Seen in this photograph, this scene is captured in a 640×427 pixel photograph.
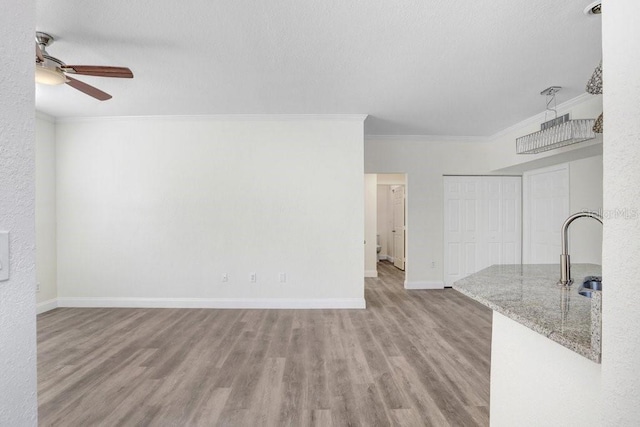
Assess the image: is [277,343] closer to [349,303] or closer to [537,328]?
[349,303]

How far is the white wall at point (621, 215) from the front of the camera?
0.67 m

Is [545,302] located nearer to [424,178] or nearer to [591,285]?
[591,285]

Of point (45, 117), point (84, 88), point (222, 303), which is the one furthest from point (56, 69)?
point (222, 303)

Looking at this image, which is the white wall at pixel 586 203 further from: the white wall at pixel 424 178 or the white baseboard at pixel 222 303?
the white baseboard at pixel 222 303

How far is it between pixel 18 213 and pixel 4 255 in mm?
108

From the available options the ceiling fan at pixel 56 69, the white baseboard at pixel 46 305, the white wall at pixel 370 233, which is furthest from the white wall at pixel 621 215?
the white wall at pixel 370 233

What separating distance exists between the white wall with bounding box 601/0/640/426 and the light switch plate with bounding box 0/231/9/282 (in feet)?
4.57

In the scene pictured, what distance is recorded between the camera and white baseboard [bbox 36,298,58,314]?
14.4 feet

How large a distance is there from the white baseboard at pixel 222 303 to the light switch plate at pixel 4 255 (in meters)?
4.00

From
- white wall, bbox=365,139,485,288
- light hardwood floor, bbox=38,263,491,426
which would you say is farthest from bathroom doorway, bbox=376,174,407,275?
light hardwood floor, bbox=38,263,491,426

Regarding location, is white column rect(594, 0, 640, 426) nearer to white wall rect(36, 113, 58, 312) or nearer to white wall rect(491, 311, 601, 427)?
white wall rect(491, 311, 601, 427)

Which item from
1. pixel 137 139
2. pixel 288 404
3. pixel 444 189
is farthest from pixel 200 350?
pixel 444 189

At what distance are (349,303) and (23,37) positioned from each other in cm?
429

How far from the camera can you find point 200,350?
314 centimetres
